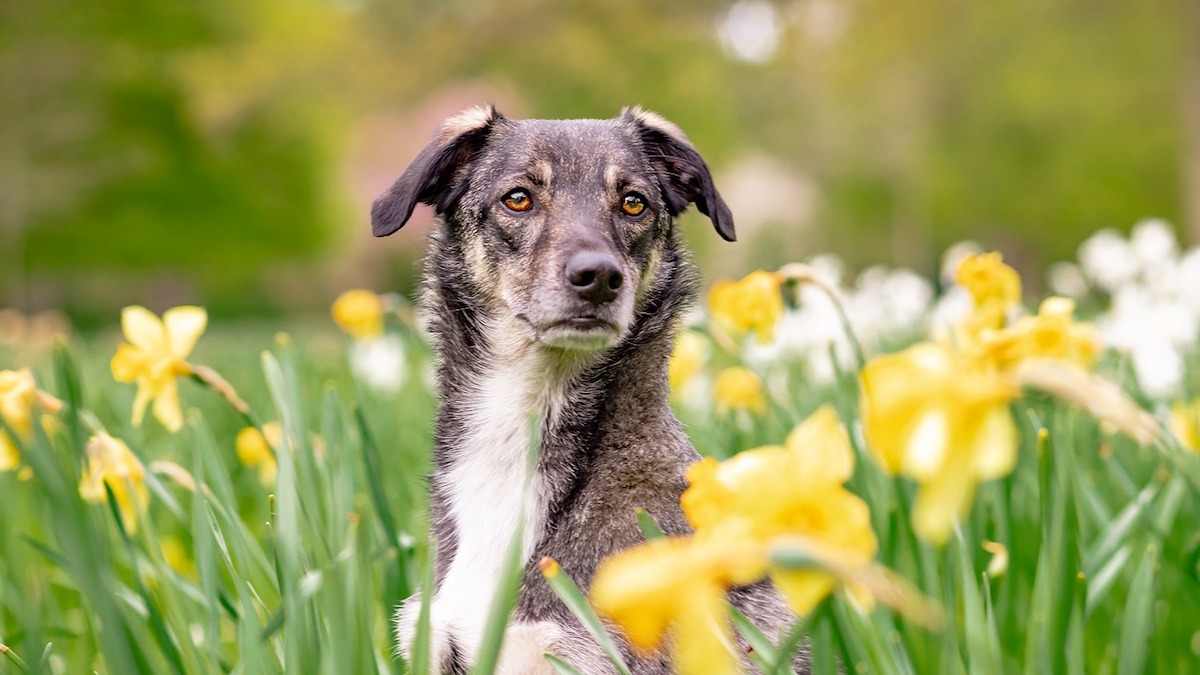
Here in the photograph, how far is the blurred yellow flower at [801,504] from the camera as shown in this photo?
95 cm

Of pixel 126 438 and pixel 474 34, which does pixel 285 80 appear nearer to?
pixel 474 34

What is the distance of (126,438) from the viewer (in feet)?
11.0

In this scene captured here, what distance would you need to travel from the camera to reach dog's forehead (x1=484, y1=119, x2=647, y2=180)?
3145 mm

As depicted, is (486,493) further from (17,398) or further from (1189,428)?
(1189,428)

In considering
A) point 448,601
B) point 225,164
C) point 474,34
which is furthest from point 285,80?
point 448,601

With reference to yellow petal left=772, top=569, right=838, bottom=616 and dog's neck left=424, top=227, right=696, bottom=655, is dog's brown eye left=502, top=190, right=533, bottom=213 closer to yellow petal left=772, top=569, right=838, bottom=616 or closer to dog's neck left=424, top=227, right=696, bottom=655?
dog's neck left=424, top=227, right=696, bottom=655

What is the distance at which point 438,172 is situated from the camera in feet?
10.6


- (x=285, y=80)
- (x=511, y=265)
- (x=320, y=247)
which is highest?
(x=511, y=265)

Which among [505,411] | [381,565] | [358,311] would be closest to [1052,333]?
[505,411]

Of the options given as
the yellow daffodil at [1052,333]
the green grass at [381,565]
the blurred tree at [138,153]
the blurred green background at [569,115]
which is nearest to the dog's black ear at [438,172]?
the green grass at [381,565]

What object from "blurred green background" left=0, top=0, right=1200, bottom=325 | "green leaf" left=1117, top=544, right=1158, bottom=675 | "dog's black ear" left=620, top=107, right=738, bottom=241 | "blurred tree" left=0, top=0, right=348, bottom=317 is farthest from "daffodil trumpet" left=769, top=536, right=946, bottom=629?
"blurred tree" left=0, top=0, right=348, bottom=317

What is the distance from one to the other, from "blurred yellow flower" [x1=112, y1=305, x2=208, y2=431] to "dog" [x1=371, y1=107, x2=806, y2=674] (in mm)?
600

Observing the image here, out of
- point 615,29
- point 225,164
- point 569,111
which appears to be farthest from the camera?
point 225,164

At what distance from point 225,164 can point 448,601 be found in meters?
25.9
